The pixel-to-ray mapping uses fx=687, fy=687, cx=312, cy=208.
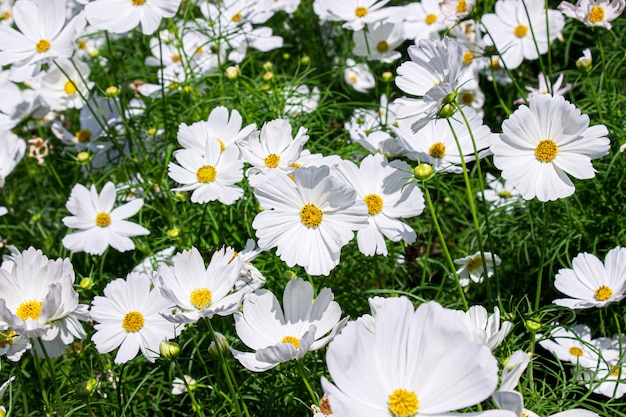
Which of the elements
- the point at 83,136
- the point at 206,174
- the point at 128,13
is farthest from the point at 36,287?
the point at 83,136

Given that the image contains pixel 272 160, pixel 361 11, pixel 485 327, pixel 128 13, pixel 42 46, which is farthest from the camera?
pixel 361 11

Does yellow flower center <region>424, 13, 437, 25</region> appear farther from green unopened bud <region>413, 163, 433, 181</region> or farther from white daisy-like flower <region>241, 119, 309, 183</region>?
green unopened bud <region>413, 163, 433, 181</region>

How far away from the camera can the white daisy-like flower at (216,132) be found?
1.66 metres

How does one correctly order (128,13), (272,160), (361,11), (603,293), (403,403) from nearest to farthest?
(403,403) → (603,293) → (272,160) → (128,13) → (361,11)

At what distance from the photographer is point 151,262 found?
6.10 feet

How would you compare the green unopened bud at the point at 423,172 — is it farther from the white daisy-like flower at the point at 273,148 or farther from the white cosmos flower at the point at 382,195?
the white daisy-like flower at the point at 273,148

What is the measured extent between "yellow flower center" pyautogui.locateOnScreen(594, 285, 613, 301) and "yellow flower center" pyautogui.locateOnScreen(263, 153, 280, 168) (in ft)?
2.41

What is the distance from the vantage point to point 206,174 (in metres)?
1.58

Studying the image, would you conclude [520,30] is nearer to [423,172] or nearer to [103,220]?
[423,172]

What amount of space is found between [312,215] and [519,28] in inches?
53.7

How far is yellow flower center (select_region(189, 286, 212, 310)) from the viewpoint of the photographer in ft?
4.20

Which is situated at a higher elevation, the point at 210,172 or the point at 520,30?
the point at 520,30

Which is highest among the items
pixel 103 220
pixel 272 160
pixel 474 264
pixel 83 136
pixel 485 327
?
pixel 83 136

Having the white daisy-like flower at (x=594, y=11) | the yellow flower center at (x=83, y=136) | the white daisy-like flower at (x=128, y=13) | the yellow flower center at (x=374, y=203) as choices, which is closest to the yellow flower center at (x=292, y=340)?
the yellow flower center at (x=374, y=203)
